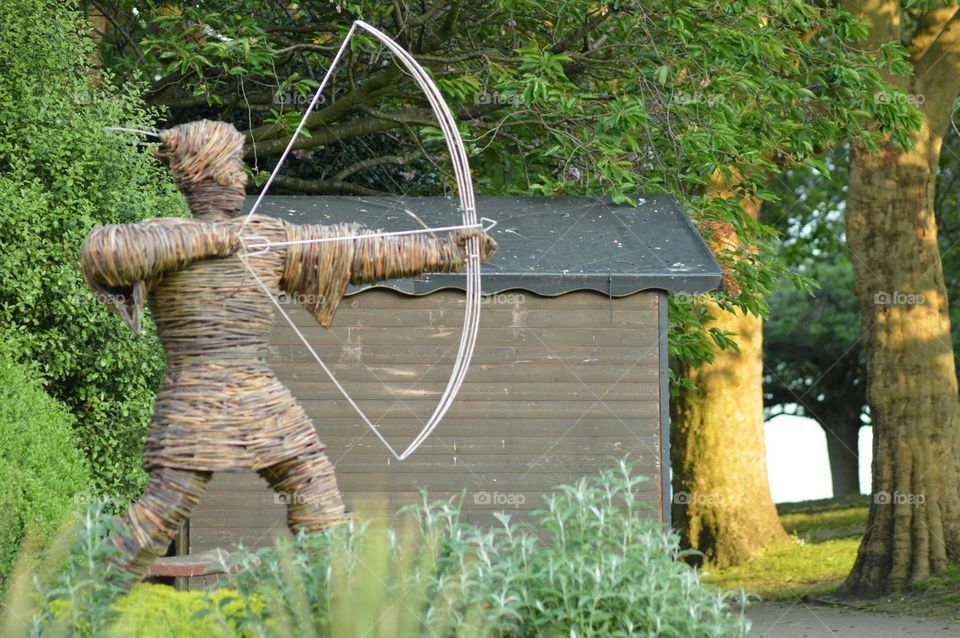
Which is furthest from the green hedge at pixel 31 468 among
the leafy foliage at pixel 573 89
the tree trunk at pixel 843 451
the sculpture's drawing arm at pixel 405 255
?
the tree trunk at pixel 843 451

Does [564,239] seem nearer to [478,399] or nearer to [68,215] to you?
[478,399]

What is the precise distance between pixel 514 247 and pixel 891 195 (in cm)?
632

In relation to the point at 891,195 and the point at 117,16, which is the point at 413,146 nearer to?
Answer: the point at 117,16

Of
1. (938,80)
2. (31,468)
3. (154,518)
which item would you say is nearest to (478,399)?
(31,468)

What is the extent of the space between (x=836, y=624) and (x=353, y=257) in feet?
25.8

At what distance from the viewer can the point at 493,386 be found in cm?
749

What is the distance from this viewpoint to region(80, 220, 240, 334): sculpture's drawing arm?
421cm

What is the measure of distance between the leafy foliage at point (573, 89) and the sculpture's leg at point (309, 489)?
4.18 metres

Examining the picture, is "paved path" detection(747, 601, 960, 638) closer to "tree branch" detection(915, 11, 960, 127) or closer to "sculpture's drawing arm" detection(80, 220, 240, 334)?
"tree branch" detection(915, 11, 960, 127)

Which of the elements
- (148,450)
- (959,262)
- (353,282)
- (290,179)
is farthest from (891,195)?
(148,450)

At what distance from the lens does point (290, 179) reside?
10.7 metres

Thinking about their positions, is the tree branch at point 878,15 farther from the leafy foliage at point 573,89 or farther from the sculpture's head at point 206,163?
the sculpture's head at point 206,163

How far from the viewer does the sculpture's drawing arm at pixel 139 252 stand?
421 cm

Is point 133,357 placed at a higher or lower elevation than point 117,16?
lower
